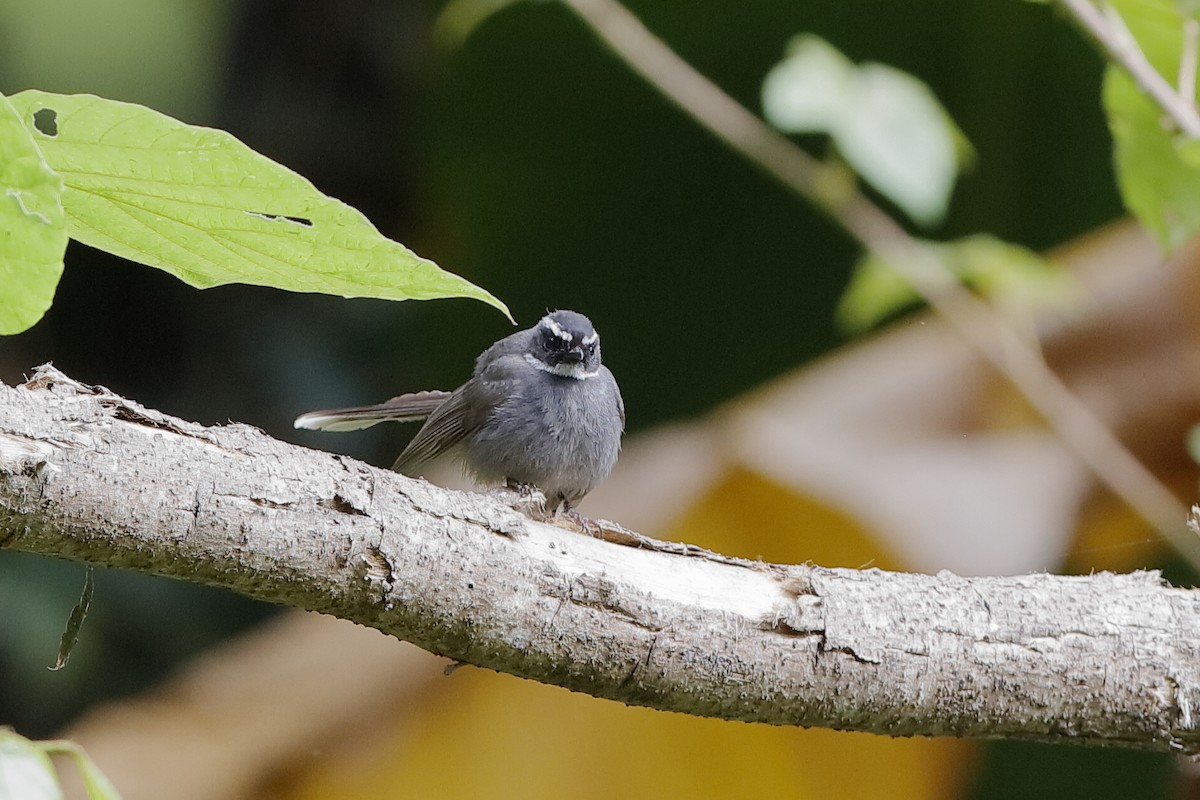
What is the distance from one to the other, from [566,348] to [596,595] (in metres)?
1.94

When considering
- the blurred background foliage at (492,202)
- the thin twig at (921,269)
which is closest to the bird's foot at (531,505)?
the thin twig at (921,269)

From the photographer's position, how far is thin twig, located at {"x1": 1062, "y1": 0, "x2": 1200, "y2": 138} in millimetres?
2426

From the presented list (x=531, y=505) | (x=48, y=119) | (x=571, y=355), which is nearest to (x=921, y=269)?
(x=571, y=355)

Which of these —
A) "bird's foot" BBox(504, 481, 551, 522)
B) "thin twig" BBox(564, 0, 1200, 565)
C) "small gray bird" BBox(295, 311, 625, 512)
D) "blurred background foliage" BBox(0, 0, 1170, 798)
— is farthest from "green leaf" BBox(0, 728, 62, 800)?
"blurred background foliage" BBox(0, 0, 1170, 798)

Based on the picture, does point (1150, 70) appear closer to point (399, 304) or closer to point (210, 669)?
point (210, 669)

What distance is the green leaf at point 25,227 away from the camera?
932 millimetres

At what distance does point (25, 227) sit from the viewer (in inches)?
37.2

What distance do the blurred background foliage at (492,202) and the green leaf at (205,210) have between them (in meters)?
4.81

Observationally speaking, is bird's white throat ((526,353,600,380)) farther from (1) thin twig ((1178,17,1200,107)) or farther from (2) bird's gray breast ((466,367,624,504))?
(1) thin twig ((1178,17,1200,107))

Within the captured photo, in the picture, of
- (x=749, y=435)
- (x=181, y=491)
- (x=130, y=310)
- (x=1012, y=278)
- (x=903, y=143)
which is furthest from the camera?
(x=130, y=310)

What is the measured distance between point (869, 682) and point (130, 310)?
4.86 metres

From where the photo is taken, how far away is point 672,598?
2.08m

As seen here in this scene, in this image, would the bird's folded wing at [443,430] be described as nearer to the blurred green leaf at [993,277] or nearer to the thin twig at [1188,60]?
the blurred green leaf at [993,277]

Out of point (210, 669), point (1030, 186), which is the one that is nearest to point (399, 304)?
point (210, 669)
